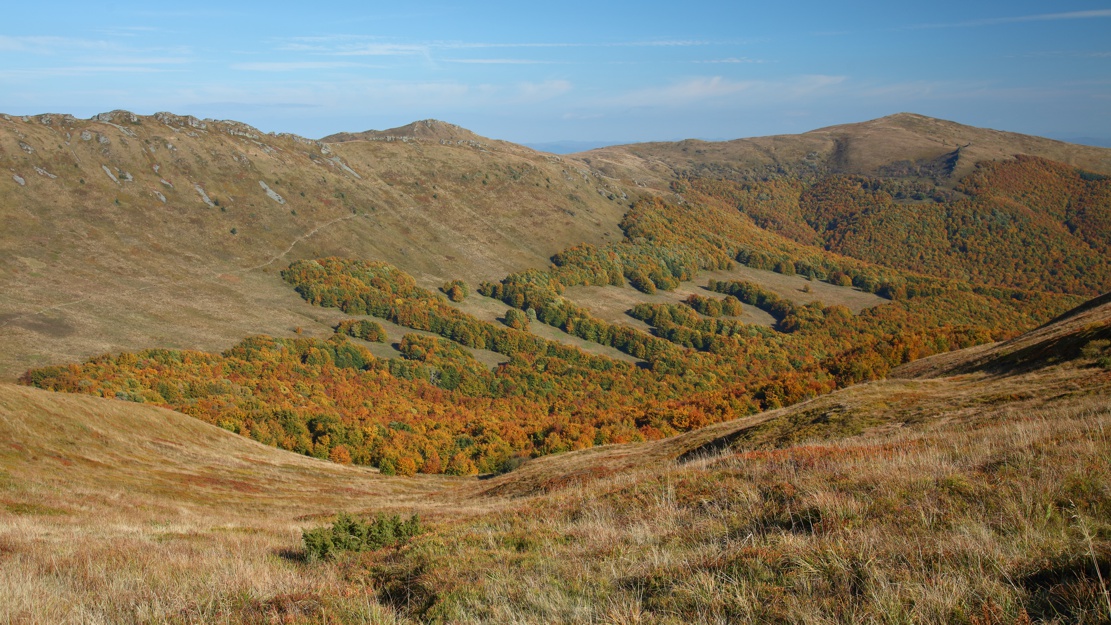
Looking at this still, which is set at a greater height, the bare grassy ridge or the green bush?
the bare grassy ridge

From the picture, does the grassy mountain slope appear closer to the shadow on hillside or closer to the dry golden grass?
the dry golden grass

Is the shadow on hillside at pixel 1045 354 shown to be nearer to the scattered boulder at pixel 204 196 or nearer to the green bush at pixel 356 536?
the green bush at pixel 356 536

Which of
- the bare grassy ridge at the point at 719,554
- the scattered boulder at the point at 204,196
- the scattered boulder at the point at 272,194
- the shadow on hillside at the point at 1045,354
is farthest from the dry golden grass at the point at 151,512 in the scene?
the scattered boulder at the point at 272,194

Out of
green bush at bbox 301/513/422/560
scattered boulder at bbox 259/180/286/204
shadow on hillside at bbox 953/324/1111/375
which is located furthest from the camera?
scattered boulder at bbox 259/180/286/204

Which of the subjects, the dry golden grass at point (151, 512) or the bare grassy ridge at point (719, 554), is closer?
the bare grassy ridge at point (719, 554)

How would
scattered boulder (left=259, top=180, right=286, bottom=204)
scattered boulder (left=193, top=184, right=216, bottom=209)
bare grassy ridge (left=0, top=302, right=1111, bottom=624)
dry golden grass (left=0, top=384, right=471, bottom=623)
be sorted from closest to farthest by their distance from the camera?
bare grassy ridge (left=0, top=302, right=1111, bottom=624) → dry golden grass (left=0, top=384, right=471, bottom=623) → scattered boulder (left=193, top=184, right=216, bottom=209) → scattered boulder (left=259, top=180, right=286, bottom=204)

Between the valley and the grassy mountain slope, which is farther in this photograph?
the grassy mountain slope

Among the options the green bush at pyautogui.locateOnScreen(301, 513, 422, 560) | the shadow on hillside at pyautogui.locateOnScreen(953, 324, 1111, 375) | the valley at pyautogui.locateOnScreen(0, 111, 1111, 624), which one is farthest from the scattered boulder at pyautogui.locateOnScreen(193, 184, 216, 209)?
the shadow on hillside at pyautogui.locateOnScreen(953, 324, 1111, 375)

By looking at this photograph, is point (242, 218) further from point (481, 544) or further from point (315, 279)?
point (481, 544)

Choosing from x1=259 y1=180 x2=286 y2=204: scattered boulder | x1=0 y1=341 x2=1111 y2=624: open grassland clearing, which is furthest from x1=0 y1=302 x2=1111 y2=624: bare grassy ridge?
x1=259 y1=180 x2=286 y2=204: scattered boulder

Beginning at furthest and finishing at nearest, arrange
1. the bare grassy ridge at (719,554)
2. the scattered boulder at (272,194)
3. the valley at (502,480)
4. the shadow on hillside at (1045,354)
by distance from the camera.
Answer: the scattered boulder at (272,194)
the shadow on hillside at (1045,354)
the valley at (502,480)
the bare grassy ridge at (719,554)

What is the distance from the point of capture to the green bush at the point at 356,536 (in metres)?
14.2

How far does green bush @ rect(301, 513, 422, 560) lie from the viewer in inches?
559

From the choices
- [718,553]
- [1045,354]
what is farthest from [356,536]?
[1045,354]
